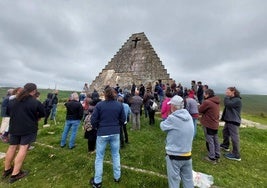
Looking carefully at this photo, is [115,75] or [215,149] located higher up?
[115,75]

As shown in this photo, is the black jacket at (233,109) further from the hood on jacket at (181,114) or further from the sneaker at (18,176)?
the sneaker at (18,176)

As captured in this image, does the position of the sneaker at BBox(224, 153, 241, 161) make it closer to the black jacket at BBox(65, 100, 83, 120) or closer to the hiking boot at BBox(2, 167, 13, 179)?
the black jacket at BBox(65, 100, 83, 120)

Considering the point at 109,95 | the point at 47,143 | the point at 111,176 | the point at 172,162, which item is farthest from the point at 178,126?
the point at 47,143

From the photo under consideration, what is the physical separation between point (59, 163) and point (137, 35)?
15156mm

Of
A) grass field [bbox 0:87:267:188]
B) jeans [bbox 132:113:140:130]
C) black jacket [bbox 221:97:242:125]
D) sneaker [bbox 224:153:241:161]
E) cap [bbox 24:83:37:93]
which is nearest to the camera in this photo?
grass field [bbox 0:87:267:188]

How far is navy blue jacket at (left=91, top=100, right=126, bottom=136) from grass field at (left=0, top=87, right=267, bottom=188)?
156 centimetres

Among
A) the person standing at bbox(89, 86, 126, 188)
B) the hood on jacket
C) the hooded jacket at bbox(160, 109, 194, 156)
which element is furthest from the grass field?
the hood on jacket

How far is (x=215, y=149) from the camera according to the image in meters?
7.02

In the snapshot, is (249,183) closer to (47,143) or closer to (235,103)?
(235,103)

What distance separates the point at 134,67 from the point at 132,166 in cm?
1267

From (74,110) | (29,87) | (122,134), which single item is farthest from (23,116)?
(122,134)

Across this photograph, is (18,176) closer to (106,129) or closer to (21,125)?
(21,125)

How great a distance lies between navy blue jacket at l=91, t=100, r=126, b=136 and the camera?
16.5 ft

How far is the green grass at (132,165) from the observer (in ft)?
17.6
